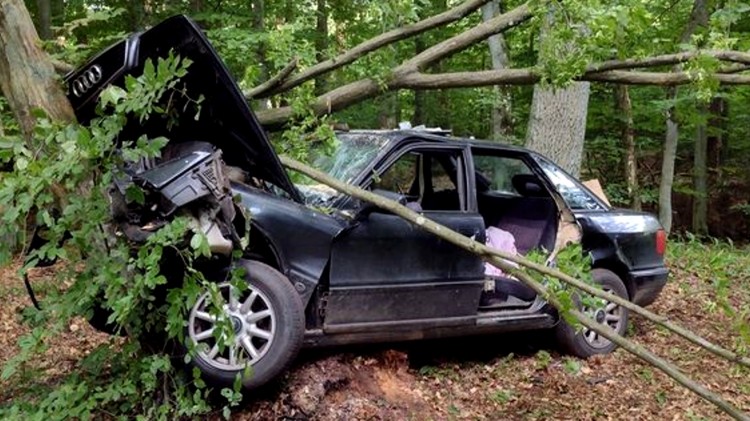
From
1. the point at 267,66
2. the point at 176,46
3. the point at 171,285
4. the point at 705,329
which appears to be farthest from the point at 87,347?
the point at 267,66

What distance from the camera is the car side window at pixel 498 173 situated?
6250mm

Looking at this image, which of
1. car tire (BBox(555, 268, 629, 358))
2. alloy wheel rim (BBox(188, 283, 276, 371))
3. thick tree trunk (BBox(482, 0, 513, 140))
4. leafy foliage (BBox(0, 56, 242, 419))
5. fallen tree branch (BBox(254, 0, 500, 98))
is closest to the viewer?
leafy foliage (BBox(0, 56, 242, 419))

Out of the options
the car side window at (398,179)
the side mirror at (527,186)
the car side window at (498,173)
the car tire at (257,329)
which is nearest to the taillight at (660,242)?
the side mirror at (527,186)

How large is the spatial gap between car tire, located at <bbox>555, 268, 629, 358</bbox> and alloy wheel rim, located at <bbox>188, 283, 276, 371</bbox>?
2801mm

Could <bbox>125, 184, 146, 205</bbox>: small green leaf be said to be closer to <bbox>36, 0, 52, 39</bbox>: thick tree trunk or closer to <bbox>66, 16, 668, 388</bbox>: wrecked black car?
<bbox>66, 16, 668, 388</bbox>: wrecked black car

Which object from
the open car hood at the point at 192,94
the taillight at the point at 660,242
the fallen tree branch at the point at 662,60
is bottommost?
the taillight at the point at 660,242

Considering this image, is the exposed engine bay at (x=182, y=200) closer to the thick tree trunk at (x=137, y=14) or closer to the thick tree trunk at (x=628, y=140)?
the thick tree trunk at (x=137, y=14)

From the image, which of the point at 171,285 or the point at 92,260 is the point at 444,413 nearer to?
the point at 171,285

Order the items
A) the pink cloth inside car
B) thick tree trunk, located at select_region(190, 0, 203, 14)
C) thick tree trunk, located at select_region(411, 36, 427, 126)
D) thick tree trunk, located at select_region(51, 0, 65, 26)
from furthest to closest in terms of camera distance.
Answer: thick tree trunk, located at select_region(411, 36, 427, 126) < thick tree trunk, located at select_region(190, 0, 203, 14) < thick tree trunk, located at select_region(51, 0, 65, 26) < the pink cloth inside car

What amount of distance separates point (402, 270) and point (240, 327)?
3.98 feet

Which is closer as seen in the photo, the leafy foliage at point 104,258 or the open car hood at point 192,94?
the leafy foliage at point 104,258

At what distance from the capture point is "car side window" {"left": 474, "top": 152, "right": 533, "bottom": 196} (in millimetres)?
6250

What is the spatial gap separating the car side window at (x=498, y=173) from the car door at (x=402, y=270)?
1269 millimetres

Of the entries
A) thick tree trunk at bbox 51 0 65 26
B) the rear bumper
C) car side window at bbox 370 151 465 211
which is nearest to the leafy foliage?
car side window at bbox 370 151 465 211
